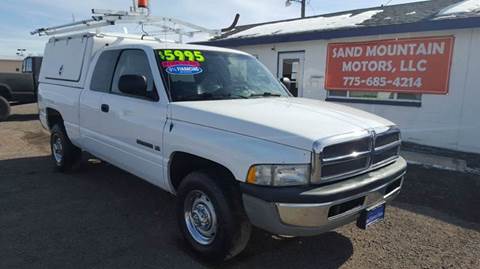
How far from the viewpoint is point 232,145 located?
2.95 metres

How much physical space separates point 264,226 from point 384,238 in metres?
1.77

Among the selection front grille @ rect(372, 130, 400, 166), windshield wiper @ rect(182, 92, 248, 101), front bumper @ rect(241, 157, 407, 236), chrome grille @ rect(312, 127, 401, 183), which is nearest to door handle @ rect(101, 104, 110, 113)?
windshield wiper @ rect(182, 92, 248, 101)

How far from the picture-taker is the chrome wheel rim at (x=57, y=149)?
6113mm

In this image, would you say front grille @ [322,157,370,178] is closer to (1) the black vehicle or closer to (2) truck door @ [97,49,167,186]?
(2) truck door @ [97,49,167,186]

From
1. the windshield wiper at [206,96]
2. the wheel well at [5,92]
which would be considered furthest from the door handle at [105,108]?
the wheel well at [5,92]

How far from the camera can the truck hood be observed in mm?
2814

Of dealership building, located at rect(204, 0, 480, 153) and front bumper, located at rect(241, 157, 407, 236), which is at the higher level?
dealership building, located at rect(204, 0, 480, 153)

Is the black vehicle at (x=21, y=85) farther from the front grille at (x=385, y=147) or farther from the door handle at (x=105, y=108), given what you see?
the front grille at (x=385, y=147)

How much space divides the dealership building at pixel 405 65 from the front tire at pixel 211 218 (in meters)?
7.16

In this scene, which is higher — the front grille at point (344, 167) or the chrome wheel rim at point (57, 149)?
the front grille at point (344, 167)

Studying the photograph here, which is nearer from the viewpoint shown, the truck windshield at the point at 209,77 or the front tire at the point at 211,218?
the front tire at the point at 211,218

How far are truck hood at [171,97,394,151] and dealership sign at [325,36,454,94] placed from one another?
6056mm

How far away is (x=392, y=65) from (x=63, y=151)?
7660 millimetres

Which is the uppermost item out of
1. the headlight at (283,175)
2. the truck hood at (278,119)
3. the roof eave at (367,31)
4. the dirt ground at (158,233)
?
the roof eave at (367,31)
